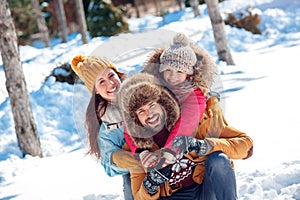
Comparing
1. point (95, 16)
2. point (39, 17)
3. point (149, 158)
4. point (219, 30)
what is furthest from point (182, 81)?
point (95, 16)

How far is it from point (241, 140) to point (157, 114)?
2.00 feet

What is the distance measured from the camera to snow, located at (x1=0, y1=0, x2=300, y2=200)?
2.34 m

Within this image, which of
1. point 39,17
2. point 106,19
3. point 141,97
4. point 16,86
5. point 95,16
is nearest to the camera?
point 141,97

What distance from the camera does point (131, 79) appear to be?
1980 mm

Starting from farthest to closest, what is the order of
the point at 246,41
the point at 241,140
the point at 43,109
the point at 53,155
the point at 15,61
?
1. the point at 246,41
2. the point at 43,109
3. the point at 53,155
4. the point at 15,61
5. the point at 241,140

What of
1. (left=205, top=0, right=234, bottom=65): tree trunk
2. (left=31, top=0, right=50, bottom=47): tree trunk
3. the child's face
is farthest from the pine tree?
the child's face

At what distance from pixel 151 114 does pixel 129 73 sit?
238 mm

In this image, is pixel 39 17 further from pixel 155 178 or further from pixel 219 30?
pixel 155 178

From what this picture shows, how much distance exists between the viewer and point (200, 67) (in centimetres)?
219

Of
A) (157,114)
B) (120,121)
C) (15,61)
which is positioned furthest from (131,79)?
(15,61)

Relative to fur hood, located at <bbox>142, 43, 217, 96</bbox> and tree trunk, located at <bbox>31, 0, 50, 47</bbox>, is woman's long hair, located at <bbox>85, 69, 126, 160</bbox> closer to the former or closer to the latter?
fur hood, located at <bbox>142, 43, 217, 96</bbox>

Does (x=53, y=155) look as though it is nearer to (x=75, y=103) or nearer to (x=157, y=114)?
(x=75, y=103)

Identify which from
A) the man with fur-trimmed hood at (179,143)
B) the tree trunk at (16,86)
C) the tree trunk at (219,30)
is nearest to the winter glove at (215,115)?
the man with fur-trimmed hood at (179,143)

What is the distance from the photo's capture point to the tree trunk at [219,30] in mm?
9727
